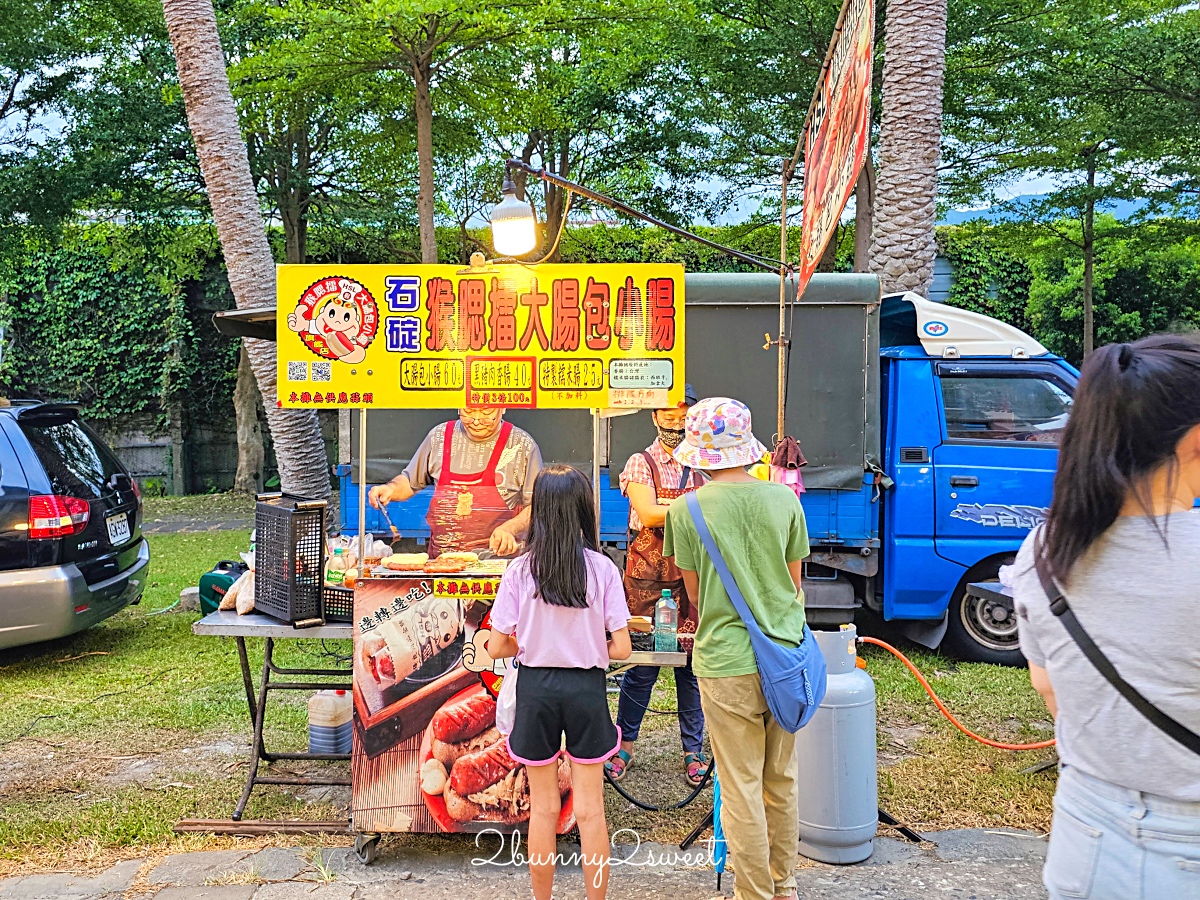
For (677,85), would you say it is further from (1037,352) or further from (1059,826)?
(1059,826)

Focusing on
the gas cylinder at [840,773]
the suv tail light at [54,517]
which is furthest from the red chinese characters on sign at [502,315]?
the suv tail light at [54,517]

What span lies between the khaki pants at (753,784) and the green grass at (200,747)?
95cm

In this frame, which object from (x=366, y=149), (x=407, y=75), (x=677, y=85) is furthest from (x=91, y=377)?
(x=677, y=85)

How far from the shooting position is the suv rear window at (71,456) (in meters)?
6.66

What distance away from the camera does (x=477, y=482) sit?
460 cm

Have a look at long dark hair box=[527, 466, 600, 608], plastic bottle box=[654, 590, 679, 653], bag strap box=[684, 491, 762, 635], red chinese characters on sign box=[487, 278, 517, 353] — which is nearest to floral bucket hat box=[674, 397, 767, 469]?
bag strap box=[684, 491, 762, 635]

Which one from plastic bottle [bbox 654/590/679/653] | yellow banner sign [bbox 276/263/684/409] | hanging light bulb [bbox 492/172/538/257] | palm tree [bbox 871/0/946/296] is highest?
palm tree [bbox 871/0/946/296]

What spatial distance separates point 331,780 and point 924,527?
4.41 meters

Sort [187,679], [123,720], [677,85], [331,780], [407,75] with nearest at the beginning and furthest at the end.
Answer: [331,780], [123,720], [187,679], [407,75], [677,85]

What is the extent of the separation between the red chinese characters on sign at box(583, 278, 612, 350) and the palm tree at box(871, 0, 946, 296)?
17.2ft

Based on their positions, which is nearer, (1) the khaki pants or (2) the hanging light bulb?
(1) the khaki pants

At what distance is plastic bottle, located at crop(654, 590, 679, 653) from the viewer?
3.98 metres

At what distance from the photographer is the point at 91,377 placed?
57.0 ft

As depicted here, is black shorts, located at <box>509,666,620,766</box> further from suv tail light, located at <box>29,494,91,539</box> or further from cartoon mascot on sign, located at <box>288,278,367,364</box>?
suv tail light, located at <box>29,494,91,539</box>
